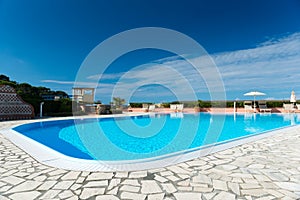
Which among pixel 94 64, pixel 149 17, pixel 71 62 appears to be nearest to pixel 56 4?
pixel 94 64

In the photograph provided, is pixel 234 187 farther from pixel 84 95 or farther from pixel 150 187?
pixel 84 95

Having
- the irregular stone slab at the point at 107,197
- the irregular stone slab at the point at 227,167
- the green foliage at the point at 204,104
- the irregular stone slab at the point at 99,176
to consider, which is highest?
the green foliage at the point at 204,104

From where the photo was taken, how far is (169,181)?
7.08ft

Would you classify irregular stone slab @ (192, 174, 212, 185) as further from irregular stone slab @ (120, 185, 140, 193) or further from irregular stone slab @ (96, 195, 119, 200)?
irregular stone slab @ (96, 195, 119, 200)

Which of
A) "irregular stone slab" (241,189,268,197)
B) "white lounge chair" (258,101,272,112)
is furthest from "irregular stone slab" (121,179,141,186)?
"white lounge chair" (258,101,272,112)

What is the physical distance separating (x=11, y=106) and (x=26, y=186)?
10435 mm

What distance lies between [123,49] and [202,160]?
815cm

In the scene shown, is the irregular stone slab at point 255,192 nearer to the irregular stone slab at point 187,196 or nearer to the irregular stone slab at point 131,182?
the irregular stone slab at point 187,196

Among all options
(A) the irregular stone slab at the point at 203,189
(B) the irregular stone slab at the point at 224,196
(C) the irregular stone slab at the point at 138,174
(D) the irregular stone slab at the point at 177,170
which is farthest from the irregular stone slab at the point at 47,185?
(B) the irregular stone slab at the point at 224,196

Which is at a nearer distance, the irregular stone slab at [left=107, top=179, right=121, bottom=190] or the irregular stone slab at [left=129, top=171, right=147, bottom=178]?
the irregular stone slab at [left=107, top=179, right=121, bottom=190]

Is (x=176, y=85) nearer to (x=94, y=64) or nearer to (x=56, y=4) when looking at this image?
(x=94, y=64)

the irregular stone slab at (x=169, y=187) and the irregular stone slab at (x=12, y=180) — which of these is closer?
the irregular stone slab at (x=169, y=187)

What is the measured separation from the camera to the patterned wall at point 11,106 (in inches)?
384

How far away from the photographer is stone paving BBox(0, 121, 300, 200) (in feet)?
6.02
